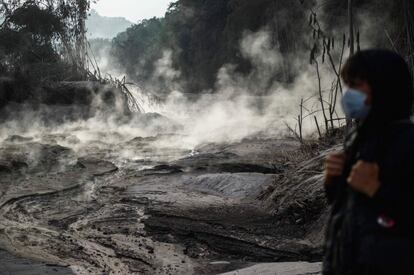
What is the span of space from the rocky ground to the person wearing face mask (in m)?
2.23

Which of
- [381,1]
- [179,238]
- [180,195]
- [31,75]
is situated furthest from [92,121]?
[179,238]

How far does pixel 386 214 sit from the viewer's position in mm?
1524

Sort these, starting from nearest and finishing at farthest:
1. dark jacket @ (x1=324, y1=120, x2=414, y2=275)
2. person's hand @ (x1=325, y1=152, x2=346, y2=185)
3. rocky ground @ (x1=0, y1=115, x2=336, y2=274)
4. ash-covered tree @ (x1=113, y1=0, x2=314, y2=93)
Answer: dark jacket @ (x1=324, y1=120, x2=414, y2=275) → person's hand @ (x1=325, y1=152, x2=346, y2=185) → rocky ground @ (x1=0, y1=115, x2=336, y2=274) → ash-covered tree @ (x1=113, y1=0, x2=314, y2=93)

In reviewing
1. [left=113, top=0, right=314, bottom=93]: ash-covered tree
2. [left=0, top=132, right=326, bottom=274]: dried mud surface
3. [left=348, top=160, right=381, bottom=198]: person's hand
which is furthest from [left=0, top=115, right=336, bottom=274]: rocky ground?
[left=113, top=0, right=314, bottom=93]: ash-covered tree

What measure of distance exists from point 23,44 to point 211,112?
28.6 ft

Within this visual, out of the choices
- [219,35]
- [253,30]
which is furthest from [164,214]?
[219,35]

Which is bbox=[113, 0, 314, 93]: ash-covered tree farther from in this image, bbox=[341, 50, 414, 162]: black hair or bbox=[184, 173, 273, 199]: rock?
bbox=[341, 50, 414, 162]: black hair

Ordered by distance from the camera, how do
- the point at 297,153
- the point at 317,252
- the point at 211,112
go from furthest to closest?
the point at 211,112 < the point at 297,153 < the point at 317,252

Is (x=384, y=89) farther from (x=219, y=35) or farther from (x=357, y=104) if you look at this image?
(x=219, y=35)

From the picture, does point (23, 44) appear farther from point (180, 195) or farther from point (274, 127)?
point (180, 195)

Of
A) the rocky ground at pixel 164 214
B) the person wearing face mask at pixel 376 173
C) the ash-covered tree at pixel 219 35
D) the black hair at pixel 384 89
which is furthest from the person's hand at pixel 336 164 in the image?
the ash-covered tree at pixel 219 35

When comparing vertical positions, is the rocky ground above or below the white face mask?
below

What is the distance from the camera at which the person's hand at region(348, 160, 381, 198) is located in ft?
5.02

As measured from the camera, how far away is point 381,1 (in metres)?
13.2
